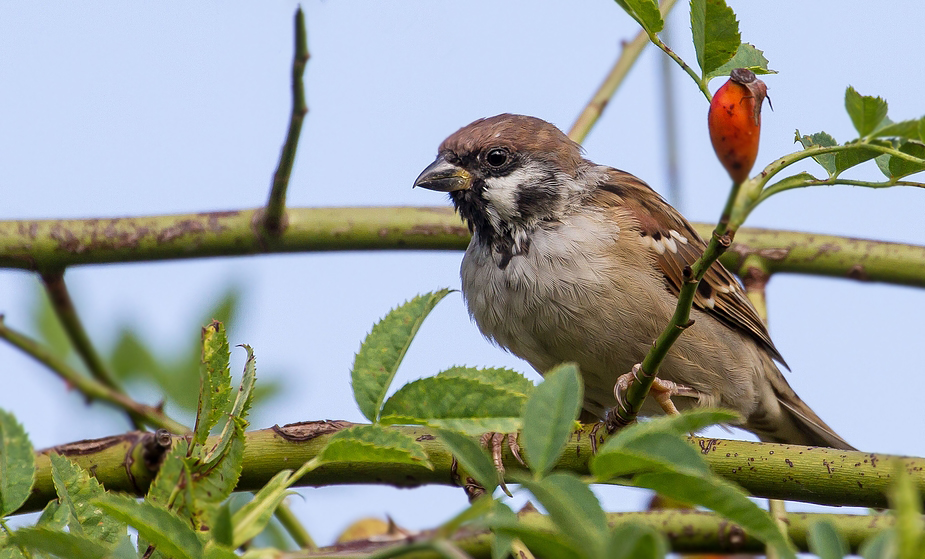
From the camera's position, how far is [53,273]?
3303mm

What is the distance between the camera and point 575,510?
2.93 feet

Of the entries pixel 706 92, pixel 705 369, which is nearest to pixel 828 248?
pixel 705 369

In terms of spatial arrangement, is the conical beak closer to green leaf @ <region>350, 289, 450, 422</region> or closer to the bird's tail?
the bird's tail

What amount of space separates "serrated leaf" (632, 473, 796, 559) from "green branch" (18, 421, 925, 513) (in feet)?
3.90

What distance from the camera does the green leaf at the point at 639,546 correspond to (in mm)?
805

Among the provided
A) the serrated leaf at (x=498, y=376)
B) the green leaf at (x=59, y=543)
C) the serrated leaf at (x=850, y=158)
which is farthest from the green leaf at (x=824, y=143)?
the green leaf at (x=59, y=543)

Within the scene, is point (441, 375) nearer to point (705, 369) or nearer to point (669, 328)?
point (669, 328)

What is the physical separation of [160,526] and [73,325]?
2274mm

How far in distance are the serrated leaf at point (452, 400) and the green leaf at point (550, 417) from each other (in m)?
0.40

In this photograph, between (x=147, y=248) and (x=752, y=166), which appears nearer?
(x=752, y=166)

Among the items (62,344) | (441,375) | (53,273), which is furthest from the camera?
(62,344)

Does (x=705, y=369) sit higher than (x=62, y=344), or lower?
higher

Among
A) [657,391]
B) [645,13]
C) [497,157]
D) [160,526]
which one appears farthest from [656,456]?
[497,157]

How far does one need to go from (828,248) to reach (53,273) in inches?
111
